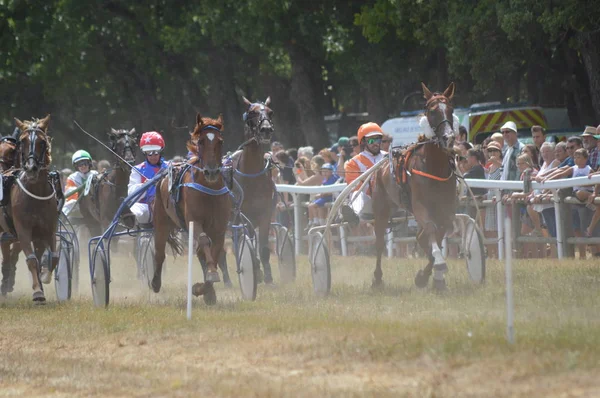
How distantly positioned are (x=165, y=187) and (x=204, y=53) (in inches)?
1070

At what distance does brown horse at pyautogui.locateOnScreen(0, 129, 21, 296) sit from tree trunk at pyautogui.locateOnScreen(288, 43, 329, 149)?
63.9 feet

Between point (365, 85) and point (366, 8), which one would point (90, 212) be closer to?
point (366, 8)

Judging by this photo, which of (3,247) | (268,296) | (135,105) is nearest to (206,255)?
(268,296)

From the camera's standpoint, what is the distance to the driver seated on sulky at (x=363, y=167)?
52.2 feet

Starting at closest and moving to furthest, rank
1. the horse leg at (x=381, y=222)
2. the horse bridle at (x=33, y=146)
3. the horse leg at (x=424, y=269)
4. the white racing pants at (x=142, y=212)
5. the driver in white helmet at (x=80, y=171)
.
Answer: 1. the horse leg at (x=424, y=269)
2. the horse bridle at (x=33, y=146)
3. the horse leg at (x=381, y=222)
4. the white racing pants at (x=142, y=212)
5. the driver in white helmet at (x=80, y=171)

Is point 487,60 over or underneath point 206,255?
over

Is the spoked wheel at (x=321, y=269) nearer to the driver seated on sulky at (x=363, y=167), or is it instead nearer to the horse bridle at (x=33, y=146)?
the driver seated on sulky at (x=363, y=167)

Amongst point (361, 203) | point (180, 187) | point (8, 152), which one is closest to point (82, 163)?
point (8, 152)

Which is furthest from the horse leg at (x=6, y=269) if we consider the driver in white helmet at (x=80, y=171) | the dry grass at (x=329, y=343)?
the driver in white helmet at (x=80, y=171)

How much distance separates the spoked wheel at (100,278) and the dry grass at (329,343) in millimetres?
250

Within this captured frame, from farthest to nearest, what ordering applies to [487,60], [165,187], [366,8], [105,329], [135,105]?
[135,105] < [366,8] < [487,60] < [165,187] < [105,329]

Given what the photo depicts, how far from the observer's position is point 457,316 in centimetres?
1141

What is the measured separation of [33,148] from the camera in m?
15.4

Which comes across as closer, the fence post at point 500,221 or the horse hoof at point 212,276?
the horse hoof at point 212,276
